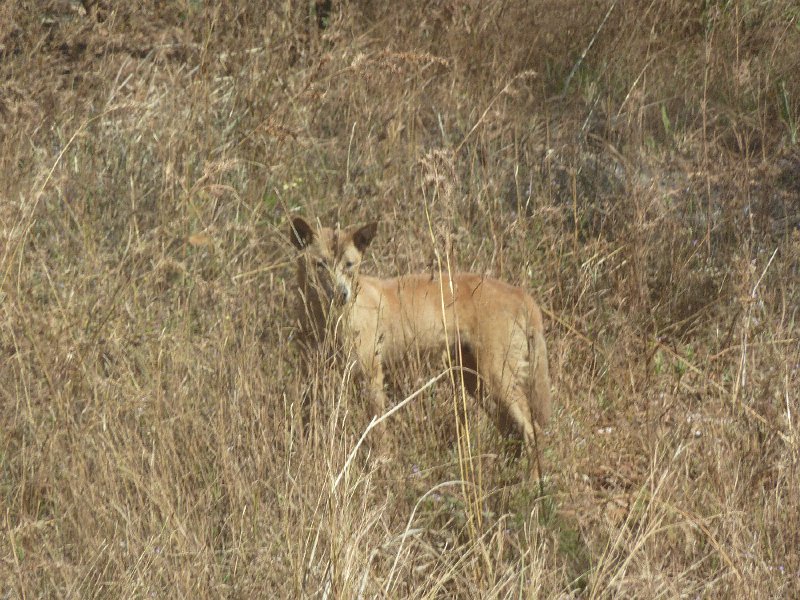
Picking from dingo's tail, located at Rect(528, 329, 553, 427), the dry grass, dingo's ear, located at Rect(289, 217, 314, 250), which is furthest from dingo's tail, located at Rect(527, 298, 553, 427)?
dingo's ear, located at Rect(289, 217, 314, 250)

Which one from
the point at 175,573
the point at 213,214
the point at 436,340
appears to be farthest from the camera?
the point at 213,214

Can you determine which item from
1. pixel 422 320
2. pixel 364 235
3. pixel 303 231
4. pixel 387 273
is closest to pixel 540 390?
pixel 422 320

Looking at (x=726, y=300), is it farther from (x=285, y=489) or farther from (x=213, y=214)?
(x=285, y=489)

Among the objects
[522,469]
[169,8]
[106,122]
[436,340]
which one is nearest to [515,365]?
[436,340]

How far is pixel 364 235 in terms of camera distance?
5129 millimetres

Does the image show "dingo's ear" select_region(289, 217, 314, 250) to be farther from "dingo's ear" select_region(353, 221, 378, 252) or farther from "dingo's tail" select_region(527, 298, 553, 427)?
"dingo's tail" select_region(527, 298, 553, 427)

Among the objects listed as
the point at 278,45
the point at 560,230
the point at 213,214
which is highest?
the point at 278,45

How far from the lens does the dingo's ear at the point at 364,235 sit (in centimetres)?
505

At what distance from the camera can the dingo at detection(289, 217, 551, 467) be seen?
479 cm

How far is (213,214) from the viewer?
220 inches

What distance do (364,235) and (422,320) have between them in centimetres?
45

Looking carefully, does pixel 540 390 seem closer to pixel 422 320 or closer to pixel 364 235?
pixel 422 320

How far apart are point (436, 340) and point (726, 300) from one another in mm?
1500

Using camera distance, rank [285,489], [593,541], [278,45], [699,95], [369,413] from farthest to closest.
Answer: [699,95], [278,45], [369,413], [593,541], [285,489]
